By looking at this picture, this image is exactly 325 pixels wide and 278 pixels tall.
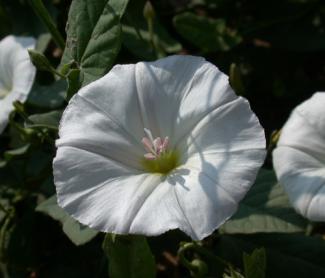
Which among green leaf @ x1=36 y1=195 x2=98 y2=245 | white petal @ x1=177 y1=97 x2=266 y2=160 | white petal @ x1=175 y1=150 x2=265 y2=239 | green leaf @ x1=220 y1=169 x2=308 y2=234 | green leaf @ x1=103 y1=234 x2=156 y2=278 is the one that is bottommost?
green leaf @ x1=220 y1=169 x2=308 y2=234

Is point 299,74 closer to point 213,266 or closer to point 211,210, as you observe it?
point 213,266

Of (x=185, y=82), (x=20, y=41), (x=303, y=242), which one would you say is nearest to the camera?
(x=185, y=82)

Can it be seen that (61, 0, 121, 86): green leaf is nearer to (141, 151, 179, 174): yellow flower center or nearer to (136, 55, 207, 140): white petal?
(136, 55, 207, 140): white petal

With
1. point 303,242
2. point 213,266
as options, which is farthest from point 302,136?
point 213,266

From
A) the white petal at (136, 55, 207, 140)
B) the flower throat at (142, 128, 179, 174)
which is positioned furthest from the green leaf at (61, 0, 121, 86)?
the flower throat at (142, 128, 179, 174)

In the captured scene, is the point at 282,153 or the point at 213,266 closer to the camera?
the point at 282,153

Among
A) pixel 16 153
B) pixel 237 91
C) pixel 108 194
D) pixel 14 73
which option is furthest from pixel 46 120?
pixel 237 91

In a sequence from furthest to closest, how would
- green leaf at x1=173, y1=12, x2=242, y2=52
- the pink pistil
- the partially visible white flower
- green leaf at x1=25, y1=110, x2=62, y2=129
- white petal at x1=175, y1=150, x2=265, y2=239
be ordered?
1. green leaf at x1=173, y1=12, x2=242, y2=52
2. the partially visible white flower
3. green leaf at x1=25, y1=110, x2=62, y2=129
4. the pink pistil
5. white petal at x1=175, y1=150, x2=265, y2=239
